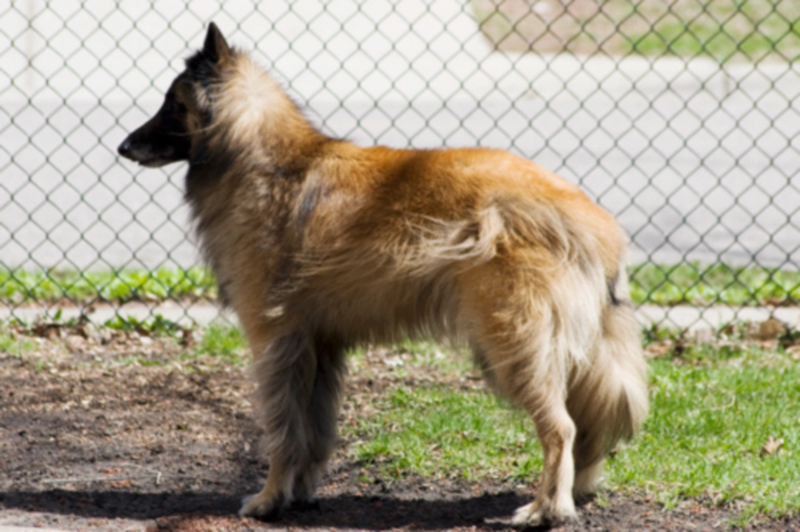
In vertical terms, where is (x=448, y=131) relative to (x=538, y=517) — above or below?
above

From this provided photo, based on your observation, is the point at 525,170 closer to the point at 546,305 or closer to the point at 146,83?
the point at 546,305

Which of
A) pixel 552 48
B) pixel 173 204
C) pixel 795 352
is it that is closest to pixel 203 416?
pixel 795 352

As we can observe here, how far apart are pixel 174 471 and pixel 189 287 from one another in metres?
2.59

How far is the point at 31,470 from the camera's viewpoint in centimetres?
426

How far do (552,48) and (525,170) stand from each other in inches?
491

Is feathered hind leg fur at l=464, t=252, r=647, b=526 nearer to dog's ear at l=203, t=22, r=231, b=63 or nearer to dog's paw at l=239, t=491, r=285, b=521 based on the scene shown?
dog's paw at l=239, t=491, r=285, b=521

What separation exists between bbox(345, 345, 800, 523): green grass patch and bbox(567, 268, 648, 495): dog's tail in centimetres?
25

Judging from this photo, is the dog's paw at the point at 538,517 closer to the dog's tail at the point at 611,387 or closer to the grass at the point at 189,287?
the dog's tail at the point at 611,387

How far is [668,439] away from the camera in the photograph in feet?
15.1

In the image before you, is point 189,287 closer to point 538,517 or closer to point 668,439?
point 668,439

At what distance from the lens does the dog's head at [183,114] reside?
13.2 ft

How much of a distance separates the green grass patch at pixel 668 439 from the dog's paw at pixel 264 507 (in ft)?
1.96

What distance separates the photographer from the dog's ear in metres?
4.02

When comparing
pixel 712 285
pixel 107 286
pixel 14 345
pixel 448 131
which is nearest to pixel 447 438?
pixel 14 345
